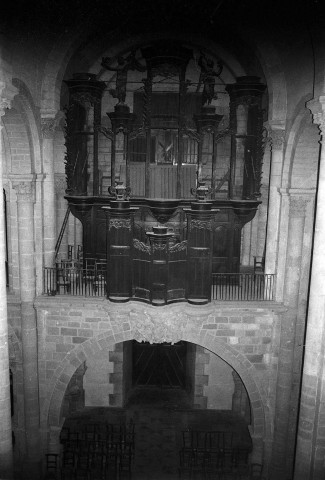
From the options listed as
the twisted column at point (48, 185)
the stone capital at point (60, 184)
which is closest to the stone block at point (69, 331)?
the twisted column at point (48, 185)

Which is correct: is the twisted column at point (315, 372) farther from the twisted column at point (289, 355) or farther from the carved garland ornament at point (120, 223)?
the carved garland ornament at point (120, 223)

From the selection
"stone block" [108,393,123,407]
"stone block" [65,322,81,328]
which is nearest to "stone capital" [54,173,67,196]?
"stone block" [65,322,81,328]

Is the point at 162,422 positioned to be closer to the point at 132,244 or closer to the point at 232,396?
the point at 232,396

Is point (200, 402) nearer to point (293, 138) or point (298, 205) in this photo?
point (298, 205)

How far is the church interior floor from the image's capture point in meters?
13.5

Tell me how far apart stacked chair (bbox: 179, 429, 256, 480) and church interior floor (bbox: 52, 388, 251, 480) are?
0.27ft

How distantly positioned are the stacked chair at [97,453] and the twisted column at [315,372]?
18.6 feet

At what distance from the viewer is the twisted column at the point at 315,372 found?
884 centimetres

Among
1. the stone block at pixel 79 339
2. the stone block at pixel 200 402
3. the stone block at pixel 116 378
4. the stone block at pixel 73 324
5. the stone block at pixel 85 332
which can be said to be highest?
the stone block at pixel 73 324

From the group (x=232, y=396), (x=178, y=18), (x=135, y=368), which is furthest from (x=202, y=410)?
(x=178, y=18)

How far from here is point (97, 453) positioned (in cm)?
1341

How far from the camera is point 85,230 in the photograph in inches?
523

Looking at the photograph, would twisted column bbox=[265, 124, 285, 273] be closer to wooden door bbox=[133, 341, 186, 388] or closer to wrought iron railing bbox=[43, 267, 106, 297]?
wrought iron railing bbox=[43, 267, 106, 297]

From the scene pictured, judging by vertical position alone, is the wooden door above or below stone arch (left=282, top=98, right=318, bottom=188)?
below
